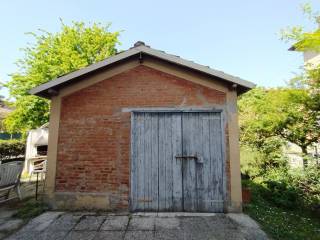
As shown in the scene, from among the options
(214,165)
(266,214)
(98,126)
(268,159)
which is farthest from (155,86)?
(268,159)

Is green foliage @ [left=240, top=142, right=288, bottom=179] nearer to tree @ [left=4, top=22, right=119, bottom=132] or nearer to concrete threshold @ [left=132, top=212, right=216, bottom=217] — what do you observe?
concrete threshold @ [left=132, top=212, right=216, bottom=217]

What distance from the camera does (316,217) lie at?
19.3 ft

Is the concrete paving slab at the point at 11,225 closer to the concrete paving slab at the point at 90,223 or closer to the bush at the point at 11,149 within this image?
the concrete paving slab at the point at 90,223

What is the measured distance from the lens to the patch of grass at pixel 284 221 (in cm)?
435

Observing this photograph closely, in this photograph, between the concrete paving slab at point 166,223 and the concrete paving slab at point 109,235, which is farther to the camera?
the concrete paving slab at point 166,223

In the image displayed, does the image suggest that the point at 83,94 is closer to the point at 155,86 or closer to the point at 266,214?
the point at 155,86

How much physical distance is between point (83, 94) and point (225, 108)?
3871 mm

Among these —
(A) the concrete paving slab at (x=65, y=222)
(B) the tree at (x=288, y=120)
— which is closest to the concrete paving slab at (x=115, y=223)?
(A) the concrete paving slab at (x=65, y=222)

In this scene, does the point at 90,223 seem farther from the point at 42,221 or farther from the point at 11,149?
the point at 11,149

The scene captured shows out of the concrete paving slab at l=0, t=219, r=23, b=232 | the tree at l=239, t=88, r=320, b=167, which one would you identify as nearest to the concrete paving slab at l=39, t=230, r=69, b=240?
the concrete paving slab at l=0, t=219, r=23, b=232

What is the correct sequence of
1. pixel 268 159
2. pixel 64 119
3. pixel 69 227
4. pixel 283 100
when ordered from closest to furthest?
pixel 69 227 → pixel 64 119 → pixel 283 100 → pixel 268 159

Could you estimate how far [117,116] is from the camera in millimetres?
5711

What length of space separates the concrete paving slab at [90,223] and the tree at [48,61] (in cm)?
1245

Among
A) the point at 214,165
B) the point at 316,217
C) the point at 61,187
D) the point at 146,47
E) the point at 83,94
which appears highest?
the point at 146,47
